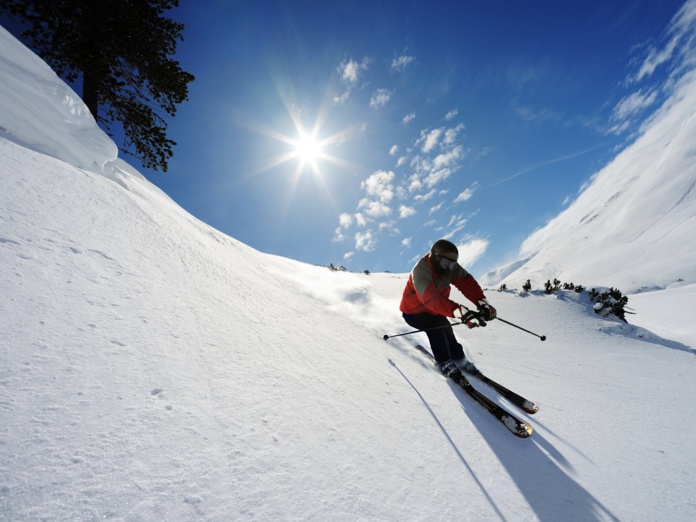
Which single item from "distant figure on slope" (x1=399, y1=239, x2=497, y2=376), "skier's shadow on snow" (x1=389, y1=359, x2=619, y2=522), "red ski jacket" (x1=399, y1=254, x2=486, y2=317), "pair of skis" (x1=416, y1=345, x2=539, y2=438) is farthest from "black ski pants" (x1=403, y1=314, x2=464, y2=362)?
"skier's shadow on snow" (x1=389, y1=359, x2=619, y2=522)

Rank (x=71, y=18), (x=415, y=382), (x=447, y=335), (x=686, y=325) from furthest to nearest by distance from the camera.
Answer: (x=686, y=325) < (x=71, y=18) < (x=447, y=335) < (x=415, y=382)

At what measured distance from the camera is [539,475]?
1854 millimetres

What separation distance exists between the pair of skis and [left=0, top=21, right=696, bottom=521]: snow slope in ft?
0.31

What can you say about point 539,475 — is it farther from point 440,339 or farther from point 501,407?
point 440,339

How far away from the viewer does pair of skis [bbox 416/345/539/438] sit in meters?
2.38

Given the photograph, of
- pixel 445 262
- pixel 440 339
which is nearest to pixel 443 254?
pixel 445 262

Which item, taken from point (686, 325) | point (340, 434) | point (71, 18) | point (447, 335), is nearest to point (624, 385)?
point (447, 335)

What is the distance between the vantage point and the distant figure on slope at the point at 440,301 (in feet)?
12.2

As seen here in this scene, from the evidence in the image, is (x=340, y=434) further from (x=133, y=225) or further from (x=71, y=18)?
(x=71, y=18)

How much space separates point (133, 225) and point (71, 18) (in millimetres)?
9116

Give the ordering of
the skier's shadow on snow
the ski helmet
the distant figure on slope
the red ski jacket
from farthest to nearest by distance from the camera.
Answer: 1. the ski helmet
2. the red ski jacket
3. the distant figure on slope
4. the skier's shadow on snow

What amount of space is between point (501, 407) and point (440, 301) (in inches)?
55.0

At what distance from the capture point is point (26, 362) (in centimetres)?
106

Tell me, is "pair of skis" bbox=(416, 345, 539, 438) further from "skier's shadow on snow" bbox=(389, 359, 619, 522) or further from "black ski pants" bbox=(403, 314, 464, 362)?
"black ski pants" bbox=(403, 314, 464, 362)
